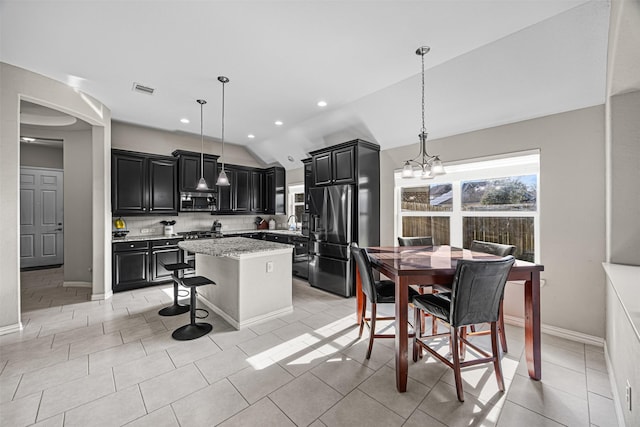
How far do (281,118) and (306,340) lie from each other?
361cm

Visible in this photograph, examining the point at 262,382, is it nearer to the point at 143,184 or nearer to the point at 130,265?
the point at 130,265

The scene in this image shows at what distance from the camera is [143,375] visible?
2.19 metres

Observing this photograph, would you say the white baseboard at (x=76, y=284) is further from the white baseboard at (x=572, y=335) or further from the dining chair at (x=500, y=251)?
the white baseboard at (x=572, y=335)

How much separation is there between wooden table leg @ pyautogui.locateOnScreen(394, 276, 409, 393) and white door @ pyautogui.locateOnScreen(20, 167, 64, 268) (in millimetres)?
7941

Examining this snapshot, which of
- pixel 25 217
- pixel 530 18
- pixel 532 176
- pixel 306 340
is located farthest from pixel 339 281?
pixel 25 217

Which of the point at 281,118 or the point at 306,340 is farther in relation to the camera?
the point at 281,118

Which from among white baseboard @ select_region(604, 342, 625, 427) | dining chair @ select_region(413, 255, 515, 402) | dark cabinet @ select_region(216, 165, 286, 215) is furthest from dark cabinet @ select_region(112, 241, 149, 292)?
white baseboard @ select_region(604, 342, 625, 427)

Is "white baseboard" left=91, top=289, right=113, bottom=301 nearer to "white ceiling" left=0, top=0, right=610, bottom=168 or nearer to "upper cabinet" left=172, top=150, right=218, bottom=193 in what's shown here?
"upper cabinet" left=172, top=150, right=218, bottom=193

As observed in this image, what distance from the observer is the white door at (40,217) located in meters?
5.89

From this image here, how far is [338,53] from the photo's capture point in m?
2.76

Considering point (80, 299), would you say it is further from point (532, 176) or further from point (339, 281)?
point (532, 176)

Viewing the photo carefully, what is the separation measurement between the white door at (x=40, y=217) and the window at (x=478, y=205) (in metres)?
7.66

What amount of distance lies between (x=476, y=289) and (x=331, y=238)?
271 centimetres

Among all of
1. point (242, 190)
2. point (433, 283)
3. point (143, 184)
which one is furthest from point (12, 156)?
point (433, 283)
